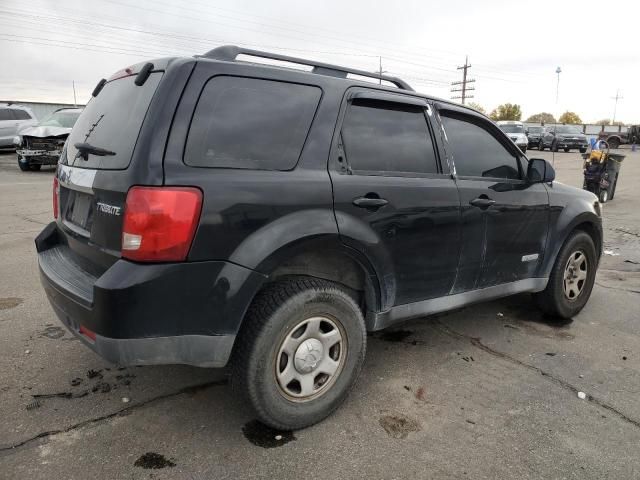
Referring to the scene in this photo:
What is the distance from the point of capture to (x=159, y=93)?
7.70 ft

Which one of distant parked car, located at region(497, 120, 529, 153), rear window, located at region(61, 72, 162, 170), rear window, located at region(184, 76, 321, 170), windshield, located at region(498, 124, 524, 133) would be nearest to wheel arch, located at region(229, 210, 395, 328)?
rear window, located at region(184, 76, 321, 170)

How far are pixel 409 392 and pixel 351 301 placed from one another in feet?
2.60

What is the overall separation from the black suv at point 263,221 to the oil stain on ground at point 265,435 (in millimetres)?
119

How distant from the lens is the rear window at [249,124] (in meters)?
2.36

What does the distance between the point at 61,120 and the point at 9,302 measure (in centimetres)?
1332

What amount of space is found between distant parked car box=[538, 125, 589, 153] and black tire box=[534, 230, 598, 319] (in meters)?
30.1

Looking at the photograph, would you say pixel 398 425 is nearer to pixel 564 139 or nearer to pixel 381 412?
pixel 381 412

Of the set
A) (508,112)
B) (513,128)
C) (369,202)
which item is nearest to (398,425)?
(369,202)

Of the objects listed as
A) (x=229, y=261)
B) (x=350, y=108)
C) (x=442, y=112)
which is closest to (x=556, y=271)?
(x=442, y=112)

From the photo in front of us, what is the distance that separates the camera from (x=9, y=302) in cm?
442

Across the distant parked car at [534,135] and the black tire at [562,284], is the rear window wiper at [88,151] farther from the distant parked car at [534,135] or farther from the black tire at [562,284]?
the distant parked car at [534,135]

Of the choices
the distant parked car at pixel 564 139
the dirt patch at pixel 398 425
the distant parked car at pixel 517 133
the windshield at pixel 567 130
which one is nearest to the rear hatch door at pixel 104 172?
the dirt patch at pixel 398 425

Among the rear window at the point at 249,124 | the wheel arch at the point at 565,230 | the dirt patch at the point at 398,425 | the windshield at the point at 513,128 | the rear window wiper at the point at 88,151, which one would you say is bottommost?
the dirt patch at the point at 398,425

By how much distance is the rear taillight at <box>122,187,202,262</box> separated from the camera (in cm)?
219
